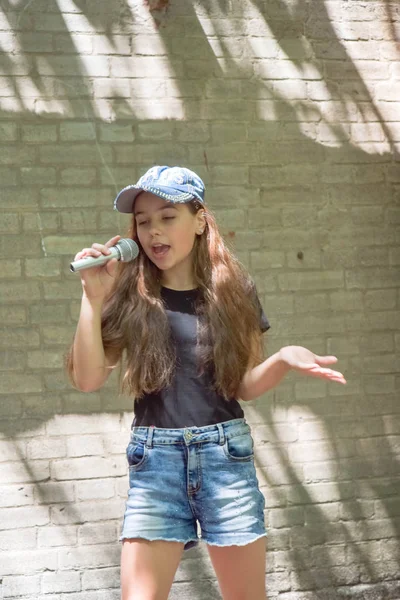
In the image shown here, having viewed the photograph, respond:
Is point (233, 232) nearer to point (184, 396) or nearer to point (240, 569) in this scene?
point (184, 396)

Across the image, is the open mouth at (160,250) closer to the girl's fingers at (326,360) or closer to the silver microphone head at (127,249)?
the silver microphone head at (127,249)

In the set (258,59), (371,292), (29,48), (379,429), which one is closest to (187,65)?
(258,59)

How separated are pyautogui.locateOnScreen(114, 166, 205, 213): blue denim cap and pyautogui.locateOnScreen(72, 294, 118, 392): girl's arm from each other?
0.38 meters

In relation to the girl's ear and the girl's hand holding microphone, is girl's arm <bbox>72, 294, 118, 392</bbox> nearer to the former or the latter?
the girl's hand holding microphone

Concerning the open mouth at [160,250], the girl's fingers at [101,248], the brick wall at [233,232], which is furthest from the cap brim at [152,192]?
the brick wall at [233,232]

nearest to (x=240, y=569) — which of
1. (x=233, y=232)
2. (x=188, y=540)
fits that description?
(x=188, y=540)

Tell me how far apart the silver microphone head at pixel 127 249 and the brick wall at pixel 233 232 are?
5.89ft

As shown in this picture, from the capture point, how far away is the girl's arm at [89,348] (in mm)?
2695

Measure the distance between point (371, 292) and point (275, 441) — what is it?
3.28 ft

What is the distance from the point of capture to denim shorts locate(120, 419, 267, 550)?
2646 mm

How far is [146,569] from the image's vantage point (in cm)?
258

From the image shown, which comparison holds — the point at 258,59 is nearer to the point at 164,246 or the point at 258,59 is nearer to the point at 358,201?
the point at 358,201

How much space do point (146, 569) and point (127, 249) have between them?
0.98 metres

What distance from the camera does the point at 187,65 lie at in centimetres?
464
